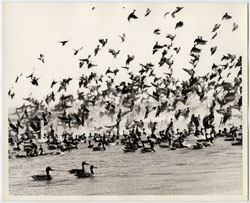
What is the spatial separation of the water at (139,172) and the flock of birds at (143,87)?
146 millimetres

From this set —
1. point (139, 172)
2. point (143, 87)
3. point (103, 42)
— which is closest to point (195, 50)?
point (143, 87)

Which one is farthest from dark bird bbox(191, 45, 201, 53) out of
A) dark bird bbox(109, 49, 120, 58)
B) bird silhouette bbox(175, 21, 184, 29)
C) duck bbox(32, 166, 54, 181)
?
duck bbox(32, 166, 54, 181)

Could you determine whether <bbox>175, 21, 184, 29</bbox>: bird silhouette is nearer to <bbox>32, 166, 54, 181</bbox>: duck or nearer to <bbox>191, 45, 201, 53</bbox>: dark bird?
<bbox>191, 45, 201, 53</bbox>: dark bird

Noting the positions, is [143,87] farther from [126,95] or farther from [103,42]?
[103,42]

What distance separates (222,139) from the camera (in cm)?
129

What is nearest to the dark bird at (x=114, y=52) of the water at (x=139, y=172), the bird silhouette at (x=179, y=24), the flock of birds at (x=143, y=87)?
the flock of birds at (x=143, y=87)

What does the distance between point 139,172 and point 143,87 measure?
39 centimetres

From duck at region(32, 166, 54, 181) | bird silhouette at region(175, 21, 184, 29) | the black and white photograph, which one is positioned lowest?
duck at region(32, 166, 54, 181)

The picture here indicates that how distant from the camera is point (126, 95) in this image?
1297mm

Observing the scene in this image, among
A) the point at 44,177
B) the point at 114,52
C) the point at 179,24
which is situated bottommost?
the point at 44,177

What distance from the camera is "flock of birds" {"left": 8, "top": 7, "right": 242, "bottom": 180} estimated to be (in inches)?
50.7

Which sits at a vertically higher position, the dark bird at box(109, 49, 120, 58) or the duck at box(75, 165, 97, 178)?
the dark bird at box(109, 49, 120, 58)

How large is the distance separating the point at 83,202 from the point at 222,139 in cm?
69
